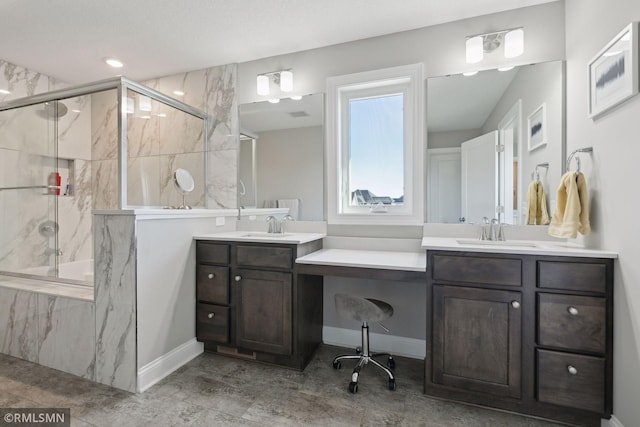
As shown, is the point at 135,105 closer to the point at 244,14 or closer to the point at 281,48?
the point at 244,14

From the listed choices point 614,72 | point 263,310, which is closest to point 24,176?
point 263,310

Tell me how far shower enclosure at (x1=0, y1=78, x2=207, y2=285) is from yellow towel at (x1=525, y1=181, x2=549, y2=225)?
278 cm

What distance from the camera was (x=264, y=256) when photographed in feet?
7.07

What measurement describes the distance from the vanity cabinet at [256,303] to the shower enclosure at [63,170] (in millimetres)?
861

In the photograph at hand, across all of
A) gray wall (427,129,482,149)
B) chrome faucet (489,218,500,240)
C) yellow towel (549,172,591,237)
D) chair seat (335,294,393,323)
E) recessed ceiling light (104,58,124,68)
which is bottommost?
chair seat (335,294,393,323)

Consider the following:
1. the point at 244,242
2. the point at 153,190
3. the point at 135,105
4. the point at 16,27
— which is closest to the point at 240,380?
the point at 244,242

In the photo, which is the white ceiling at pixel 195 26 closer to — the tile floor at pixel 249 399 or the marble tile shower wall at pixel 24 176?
the marble tile shower wall at pixel 24 176

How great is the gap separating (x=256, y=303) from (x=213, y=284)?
0.40 m

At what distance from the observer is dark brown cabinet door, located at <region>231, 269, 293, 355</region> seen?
2104mm

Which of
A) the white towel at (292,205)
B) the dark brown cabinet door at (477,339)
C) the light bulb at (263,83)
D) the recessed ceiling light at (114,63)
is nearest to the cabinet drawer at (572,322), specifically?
the dark brown cabinet door at (477,339)

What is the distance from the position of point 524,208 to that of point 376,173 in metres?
1.09

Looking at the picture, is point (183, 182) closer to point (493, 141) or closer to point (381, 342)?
point (381, 342)

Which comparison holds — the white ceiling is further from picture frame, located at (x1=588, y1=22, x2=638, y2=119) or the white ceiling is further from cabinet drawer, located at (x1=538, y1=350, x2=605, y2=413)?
cabinet drawer, located at (x1=538, y1=350, x2=605, y2=413)

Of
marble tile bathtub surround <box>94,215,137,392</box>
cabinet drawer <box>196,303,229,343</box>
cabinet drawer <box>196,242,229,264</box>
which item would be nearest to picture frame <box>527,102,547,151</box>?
cabinet drawer <box>196,242,229,264</box>
